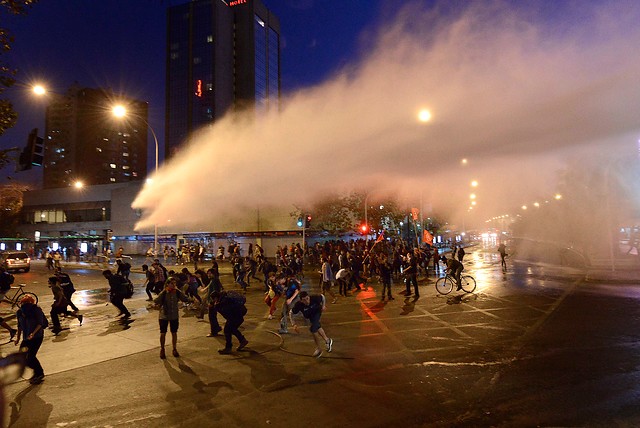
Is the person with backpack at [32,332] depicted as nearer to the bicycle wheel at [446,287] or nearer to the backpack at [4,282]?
the backpack at [4,282]

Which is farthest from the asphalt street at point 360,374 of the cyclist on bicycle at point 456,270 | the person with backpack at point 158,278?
the cyclist on bicycle at point 456,270

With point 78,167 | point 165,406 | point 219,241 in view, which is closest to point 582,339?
point 165,406

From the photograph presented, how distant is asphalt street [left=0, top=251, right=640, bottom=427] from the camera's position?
485 centimetres

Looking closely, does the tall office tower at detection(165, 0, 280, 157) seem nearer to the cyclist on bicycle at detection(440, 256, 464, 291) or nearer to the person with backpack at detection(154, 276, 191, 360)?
the cyclist on bicycle at detection(440, 256, 464, 291)

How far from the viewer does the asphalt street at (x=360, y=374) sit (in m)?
4.85

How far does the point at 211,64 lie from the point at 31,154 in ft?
300

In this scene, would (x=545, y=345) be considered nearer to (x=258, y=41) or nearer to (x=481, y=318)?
(x=481, y=318)

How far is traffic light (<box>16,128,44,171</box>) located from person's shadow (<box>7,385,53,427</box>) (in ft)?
21.7

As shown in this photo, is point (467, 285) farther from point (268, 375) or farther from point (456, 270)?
point (268, 375)

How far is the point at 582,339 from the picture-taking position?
7969mm

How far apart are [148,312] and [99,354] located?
175 inches

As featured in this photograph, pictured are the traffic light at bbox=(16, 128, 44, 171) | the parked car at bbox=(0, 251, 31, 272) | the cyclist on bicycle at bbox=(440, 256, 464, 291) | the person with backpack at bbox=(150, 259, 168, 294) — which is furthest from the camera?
the parked car at bbox=(0, 251, 31, 272)

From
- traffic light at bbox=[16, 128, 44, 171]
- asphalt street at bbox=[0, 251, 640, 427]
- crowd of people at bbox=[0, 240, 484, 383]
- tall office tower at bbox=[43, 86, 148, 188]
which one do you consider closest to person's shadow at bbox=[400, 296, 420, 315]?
crowd of people at bbox=[0, 240, 484, 383]

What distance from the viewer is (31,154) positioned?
399 inches
